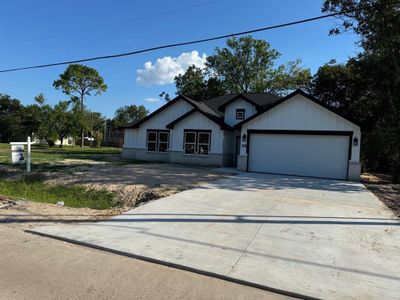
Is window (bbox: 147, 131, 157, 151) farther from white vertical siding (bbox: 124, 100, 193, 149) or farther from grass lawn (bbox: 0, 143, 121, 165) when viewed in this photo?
grass lawn (bbox: 0, 143, 121, 165)

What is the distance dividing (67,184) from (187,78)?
136 feet

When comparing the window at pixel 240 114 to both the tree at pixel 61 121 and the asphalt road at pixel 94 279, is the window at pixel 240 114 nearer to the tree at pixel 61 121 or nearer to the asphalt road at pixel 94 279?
the asphalt road at pixel 94 279

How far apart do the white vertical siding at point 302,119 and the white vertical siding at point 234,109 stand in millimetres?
4094

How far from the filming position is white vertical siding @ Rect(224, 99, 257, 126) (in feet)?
77.9

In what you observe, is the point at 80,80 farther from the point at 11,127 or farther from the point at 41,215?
the point at 41,215

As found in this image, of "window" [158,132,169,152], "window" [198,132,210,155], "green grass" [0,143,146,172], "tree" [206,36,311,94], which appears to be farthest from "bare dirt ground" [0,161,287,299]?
"tree" [206,36,311,94]

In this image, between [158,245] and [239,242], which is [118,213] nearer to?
[158,245]

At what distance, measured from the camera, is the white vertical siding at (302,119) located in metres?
17.5

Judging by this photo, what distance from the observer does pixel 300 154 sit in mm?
18422

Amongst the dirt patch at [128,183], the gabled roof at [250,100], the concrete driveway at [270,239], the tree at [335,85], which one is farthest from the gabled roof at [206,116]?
the tree at [335,85]

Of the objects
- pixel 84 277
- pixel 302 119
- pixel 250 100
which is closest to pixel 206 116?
pixel 250 100

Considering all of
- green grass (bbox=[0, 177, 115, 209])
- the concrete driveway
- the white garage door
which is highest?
the white garage door

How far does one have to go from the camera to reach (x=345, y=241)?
256 inches

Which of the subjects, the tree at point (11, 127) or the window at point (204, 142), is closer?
the window at point (204, 142)
